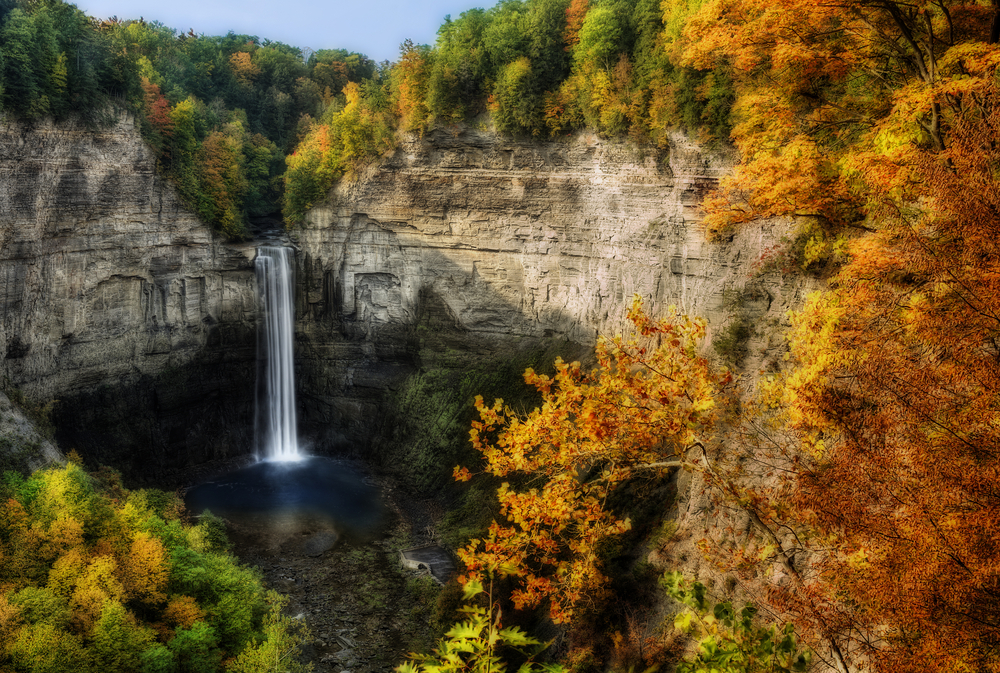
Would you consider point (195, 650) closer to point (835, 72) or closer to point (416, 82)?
point (835, 72)

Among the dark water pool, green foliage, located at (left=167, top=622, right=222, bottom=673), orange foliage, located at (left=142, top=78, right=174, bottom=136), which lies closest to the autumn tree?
green foliage, located at (left=167, top=622, right=222, bottom=673)

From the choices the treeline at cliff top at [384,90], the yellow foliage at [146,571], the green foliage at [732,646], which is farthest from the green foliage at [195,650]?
the treeline at cliff top at [384,90]

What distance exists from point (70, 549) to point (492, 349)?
19400mm

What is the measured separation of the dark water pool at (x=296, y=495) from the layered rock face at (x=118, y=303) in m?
2.99

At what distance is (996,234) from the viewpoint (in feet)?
20.0

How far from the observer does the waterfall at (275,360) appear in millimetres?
36469

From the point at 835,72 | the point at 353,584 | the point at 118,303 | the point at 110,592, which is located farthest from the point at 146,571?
the point at 835,72

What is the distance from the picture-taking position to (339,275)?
121 feet

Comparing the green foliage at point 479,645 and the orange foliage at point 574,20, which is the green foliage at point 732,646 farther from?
the orange foliage at point 574,20

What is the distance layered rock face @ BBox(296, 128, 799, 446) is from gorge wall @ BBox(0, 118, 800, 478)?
8cm

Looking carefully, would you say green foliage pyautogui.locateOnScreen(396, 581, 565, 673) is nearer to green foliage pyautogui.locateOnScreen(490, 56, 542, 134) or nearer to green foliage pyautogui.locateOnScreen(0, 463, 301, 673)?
green foliage pyautogui.locateOnScreen(0, 463, 301, 673)

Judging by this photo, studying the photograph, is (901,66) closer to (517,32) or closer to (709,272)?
(709,272)

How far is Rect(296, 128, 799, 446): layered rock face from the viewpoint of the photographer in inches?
910

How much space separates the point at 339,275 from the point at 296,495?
12.5m
